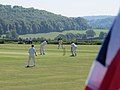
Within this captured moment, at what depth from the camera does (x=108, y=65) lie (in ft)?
17.6

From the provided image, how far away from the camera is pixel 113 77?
5297mm

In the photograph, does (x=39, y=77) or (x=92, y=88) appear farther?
(x=39, y=77)

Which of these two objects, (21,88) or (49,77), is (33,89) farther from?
(49,77)

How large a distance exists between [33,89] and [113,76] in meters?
16.2

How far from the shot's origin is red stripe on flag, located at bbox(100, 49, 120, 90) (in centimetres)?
529

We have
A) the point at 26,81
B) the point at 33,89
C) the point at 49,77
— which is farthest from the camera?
the point at 49,77

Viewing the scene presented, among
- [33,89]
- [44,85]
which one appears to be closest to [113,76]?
[33,89]

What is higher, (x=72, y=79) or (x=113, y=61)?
(x=113, y=61)

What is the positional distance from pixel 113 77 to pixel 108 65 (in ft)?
0.51

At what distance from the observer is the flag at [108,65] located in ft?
17.4

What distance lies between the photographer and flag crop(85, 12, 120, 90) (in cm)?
530

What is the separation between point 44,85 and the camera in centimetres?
2284

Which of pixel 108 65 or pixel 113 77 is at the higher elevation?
pixel 108 65

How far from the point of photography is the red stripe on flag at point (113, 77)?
208 inches
